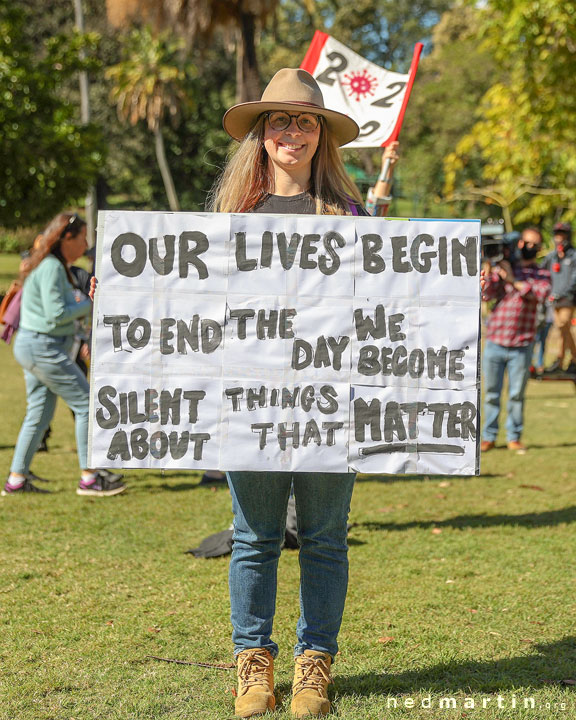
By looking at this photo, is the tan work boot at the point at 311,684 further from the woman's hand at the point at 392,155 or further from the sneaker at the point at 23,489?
the sneaker at the point at 23,489

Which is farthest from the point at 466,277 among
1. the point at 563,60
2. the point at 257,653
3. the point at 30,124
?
the point at 30,124

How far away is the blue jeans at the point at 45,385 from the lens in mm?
6898

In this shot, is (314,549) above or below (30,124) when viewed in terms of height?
below

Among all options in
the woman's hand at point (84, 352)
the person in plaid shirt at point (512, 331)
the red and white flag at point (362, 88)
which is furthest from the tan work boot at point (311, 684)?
the person in plaid shirt at point (512, 331)

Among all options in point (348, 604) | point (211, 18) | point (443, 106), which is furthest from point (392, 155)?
point (443, 106)

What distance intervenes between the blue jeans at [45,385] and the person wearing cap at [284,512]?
3610 mm

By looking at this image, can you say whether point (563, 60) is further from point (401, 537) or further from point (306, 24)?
point (306, 24)

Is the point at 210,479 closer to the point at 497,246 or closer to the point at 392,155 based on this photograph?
the point at 392,155

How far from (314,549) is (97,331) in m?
1.08

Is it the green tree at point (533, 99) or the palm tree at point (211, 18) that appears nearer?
the green tree at point (533, 99)

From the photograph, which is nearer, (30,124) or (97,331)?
(97,331)

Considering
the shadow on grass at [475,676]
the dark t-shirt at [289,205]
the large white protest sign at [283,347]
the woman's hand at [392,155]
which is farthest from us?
the woman's hand at [392,155]

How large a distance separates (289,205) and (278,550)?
1250 mm

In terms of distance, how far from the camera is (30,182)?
24109 millimetres
